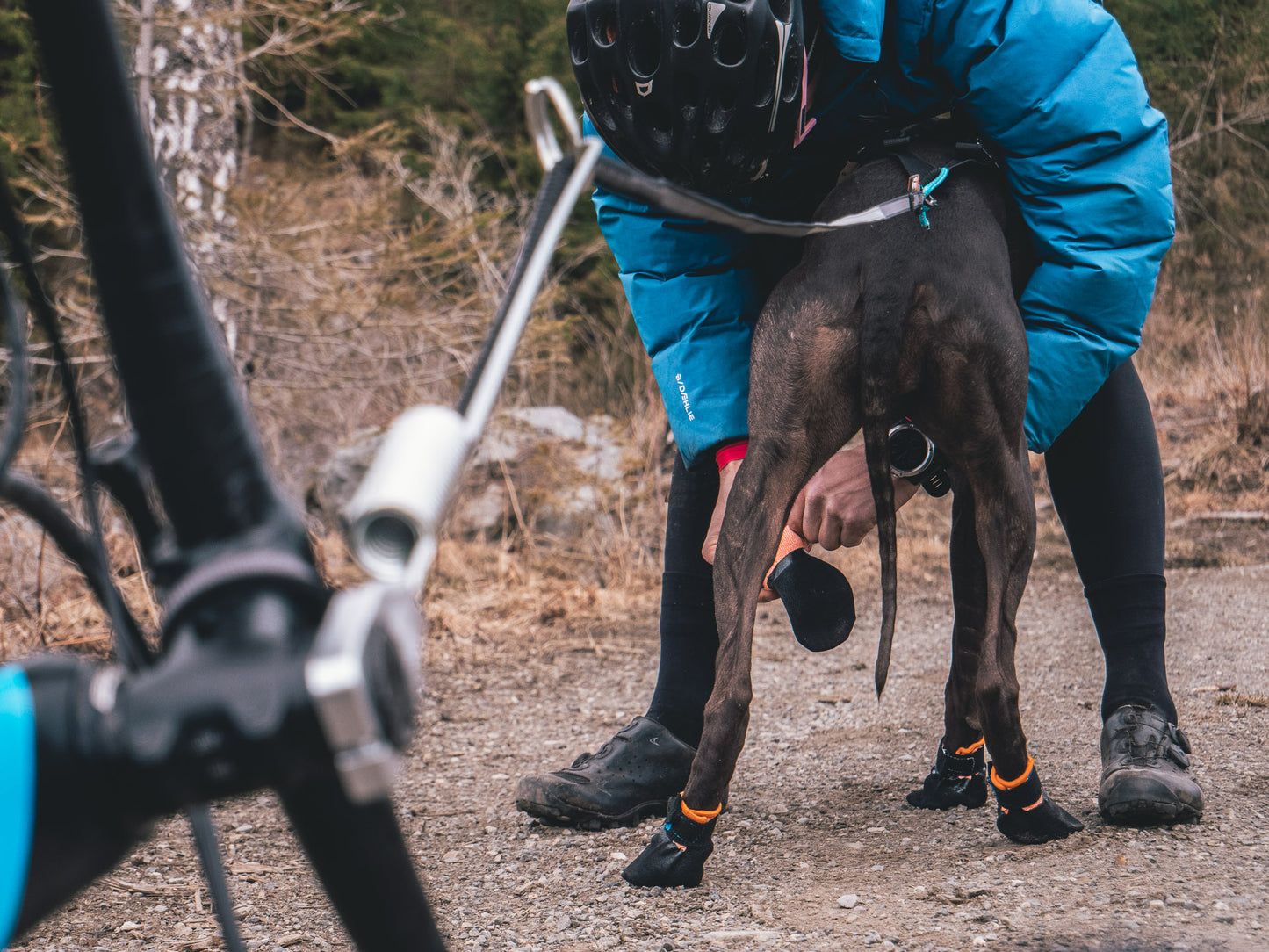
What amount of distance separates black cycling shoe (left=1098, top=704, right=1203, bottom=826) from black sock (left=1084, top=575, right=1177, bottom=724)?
41mm

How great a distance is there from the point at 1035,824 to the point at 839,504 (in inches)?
31.0

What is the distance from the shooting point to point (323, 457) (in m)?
7.93

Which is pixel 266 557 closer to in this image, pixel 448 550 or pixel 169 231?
pixel 169 231

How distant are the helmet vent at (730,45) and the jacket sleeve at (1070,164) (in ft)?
1.55

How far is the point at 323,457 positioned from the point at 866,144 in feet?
20.5

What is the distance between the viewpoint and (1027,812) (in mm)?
2178

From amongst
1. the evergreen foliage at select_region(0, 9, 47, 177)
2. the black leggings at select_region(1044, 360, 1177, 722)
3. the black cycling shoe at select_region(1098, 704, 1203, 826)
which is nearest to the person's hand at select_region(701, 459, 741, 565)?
the black leggings at select_region(1044, 360, 1177, 722)

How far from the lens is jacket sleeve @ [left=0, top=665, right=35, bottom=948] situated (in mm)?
442

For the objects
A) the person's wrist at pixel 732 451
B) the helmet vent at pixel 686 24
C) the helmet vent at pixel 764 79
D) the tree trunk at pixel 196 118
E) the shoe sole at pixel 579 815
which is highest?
the tree trunk at pixel 196 118

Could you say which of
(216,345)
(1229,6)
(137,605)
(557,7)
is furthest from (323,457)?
(1229,6)

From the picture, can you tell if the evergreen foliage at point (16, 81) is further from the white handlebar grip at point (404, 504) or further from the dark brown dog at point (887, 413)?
the white handlebar grip at point (404, 504)

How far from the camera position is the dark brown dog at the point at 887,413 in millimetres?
2021

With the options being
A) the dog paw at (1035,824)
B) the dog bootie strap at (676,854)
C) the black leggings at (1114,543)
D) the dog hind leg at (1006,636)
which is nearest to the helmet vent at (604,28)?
the black leggings at (1114,543)

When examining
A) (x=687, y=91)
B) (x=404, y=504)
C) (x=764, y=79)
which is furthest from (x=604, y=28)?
(x=404, y=504)
